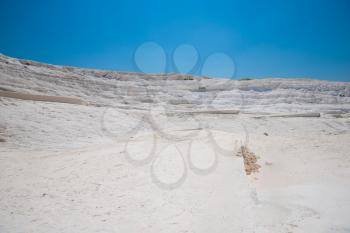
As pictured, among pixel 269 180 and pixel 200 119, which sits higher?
pixel 200 119

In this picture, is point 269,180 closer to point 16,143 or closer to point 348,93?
point 16,143

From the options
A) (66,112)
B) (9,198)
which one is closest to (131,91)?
(66,112)

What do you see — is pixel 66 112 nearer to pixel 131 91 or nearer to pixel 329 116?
pixel 131 91

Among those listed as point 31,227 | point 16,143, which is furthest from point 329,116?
point 31,227

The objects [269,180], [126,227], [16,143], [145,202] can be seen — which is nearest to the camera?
[126,227]

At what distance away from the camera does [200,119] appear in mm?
17688

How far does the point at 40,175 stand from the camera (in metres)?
5.43

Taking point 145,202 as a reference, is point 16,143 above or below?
above

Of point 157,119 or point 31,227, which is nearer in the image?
point 31,227

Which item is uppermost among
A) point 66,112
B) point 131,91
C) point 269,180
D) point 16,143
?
point 131,91

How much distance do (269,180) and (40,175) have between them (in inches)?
200

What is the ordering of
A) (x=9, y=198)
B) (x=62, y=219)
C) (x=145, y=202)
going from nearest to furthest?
1. (x=62, y=219)
2. (x=145, y=202)
3. (x=9, y=198)

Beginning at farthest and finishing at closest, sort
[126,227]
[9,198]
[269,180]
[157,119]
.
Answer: [157,119]
[269,180]
[9,198]
[126,227]

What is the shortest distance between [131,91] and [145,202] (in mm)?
20886
